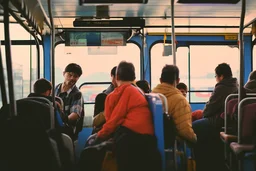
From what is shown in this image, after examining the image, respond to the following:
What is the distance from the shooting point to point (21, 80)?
652 centimetres

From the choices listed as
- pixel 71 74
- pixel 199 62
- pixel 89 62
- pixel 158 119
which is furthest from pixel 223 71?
pixel 89 62

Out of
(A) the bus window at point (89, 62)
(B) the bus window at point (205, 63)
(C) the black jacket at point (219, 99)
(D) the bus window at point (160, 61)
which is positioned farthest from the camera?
(B) the bus window at point (205, 63)

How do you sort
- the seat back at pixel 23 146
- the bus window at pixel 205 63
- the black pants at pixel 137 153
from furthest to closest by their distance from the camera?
the bus window at pixel 205 63
the black pants at pixel 137 153
the seat back at pixel 23 146

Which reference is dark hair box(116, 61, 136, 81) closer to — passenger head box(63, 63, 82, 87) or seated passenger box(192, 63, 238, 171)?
passenger head box(63, 63, 82, 87)

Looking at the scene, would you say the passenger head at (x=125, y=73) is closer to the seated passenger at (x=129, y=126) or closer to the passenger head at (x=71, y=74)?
the seated passenger at (x=129, y=126)

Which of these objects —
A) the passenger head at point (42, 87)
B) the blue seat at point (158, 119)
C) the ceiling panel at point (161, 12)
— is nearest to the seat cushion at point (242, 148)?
the blue seat at point (158, 119)

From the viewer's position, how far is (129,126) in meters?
3.46

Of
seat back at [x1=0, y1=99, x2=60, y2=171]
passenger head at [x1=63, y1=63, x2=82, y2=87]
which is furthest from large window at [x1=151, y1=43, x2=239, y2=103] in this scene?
seat back at [x1=0, y1=99, x2=60, y2=171]

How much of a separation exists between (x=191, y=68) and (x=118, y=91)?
4.27 metres

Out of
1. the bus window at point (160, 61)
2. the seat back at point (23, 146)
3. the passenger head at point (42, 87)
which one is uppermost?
the bus window at point (160, 61)

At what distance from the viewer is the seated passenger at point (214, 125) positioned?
5047 millimetres

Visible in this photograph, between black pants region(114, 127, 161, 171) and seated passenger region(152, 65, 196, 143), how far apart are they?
0.65 metres

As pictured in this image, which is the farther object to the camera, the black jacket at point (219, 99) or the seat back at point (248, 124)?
the black jacket at point (219, 99)

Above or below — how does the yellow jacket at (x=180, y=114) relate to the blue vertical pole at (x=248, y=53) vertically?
below
